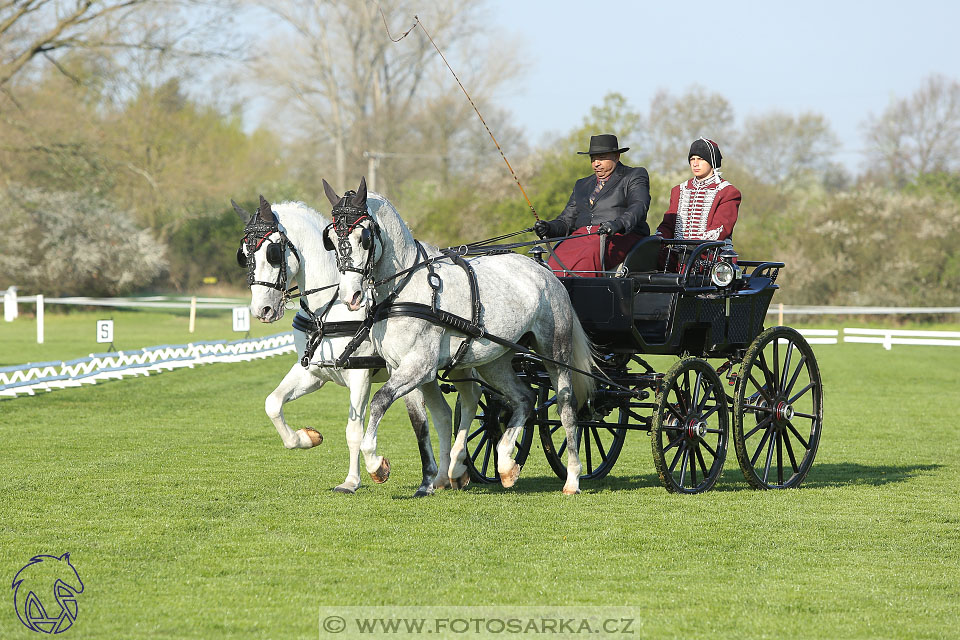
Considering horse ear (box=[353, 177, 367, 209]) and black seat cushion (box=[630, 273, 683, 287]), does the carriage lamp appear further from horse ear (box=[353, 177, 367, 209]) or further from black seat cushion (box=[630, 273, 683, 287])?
horse ear (box=[353, 177, 367, 209])

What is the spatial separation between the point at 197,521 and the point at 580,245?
10.9 ft

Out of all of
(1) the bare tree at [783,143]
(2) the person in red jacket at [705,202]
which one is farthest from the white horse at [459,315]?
(1) the bare tree at [783,143]

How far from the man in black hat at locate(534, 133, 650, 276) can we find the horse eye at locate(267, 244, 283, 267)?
6.40 feet

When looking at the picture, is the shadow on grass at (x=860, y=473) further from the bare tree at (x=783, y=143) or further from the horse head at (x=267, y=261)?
the bare tree at (x=783, y=143)

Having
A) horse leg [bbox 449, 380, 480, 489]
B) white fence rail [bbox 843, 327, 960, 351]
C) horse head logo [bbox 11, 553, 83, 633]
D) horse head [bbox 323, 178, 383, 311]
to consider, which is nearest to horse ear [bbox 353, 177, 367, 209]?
horse head [bbox 323, 178, 383, 311]

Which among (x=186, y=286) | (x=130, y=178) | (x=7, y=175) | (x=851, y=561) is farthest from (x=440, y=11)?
(x=851, y=561)

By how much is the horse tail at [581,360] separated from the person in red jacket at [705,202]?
1087 millimetres

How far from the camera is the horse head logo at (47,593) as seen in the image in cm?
457

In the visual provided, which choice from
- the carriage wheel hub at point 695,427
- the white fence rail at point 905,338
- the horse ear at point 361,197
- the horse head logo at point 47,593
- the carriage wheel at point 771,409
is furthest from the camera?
the white fence rail at point 905,338

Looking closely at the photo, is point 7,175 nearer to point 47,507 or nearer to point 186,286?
point 186,286

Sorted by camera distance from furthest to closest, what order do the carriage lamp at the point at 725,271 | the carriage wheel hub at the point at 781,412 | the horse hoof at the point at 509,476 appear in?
the carriage wheel hub at the point at 781,412
the carriage lamp at the point at 725,271
the horse hoof at the point at 509,476

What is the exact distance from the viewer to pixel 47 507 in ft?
23.6

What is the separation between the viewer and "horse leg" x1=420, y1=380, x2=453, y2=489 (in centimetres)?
779

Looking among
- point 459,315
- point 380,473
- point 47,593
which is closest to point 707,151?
point 459,315
